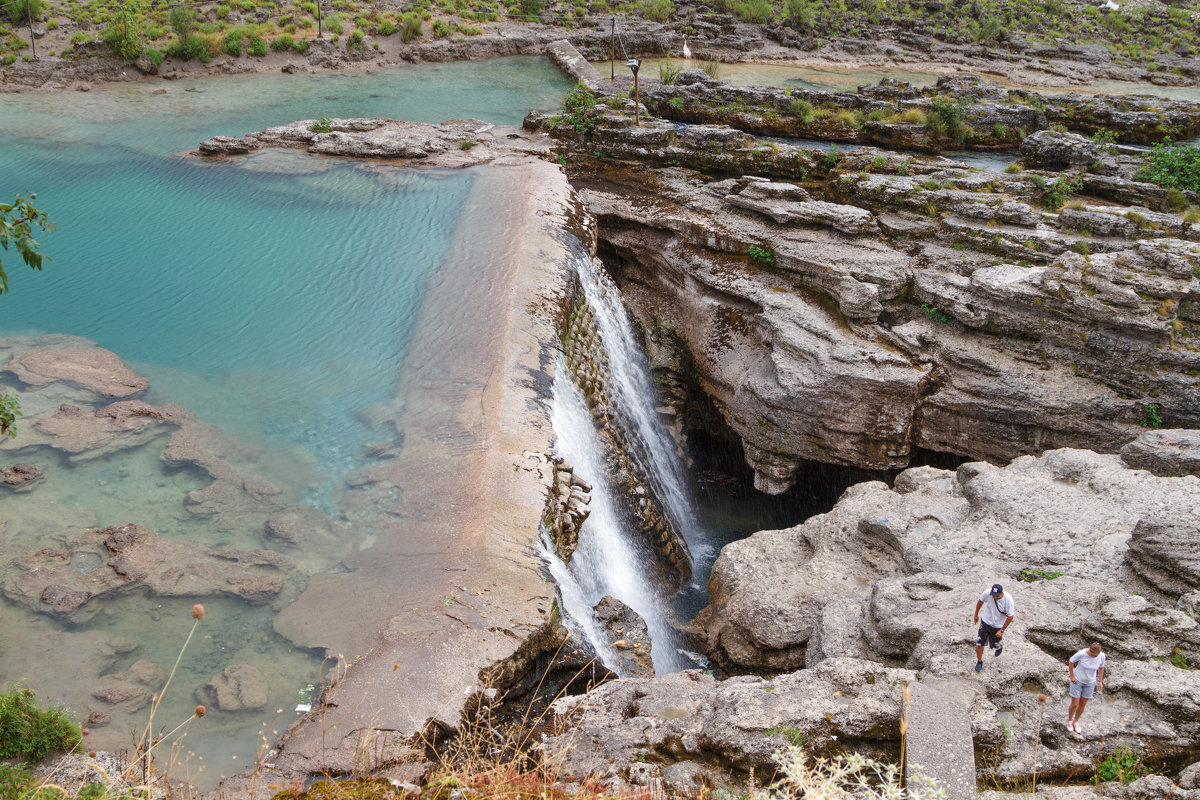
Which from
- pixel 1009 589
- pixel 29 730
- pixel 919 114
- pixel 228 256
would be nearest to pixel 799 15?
pixel 919 114

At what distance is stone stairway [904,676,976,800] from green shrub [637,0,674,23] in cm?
3529

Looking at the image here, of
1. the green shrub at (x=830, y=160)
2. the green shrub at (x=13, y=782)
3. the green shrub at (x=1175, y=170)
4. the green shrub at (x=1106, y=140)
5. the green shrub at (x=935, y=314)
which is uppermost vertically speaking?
the green shrub at (x=1106, y=140)

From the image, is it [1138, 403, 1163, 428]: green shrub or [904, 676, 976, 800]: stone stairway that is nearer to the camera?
[904, 676, 976, 800]: stone stairway

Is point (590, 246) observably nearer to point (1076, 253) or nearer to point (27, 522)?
point (1076, 253)

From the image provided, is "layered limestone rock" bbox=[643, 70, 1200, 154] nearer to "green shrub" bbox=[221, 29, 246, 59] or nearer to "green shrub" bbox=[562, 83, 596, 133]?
"green shrub" bbox=[562, 83, 596, 133]

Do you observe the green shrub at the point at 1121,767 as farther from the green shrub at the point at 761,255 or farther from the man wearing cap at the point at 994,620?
the green shrub at the point at 761,255

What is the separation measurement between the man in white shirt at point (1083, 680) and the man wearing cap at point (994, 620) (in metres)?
0.74

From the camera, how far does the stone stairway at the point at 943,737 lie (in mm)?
6930

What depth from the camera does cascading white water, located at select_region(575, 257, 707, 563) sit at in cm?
1611

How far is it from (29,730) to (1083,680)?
30.6 ft

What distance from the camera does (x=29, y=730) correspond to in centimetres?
682

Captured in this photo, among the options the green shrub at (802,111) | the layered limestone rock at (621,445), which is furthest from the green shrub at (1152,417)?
the green shrub at (802,111)

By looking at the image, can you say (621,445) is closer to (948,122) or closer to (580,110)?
(580,110)

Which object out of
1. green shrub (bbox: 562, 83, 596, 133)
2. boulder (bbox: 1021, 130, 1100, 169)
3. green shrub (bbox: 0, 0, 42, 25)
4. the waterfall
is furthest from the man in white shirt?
green shrub (bbox: 0, 0, 42, 25)
